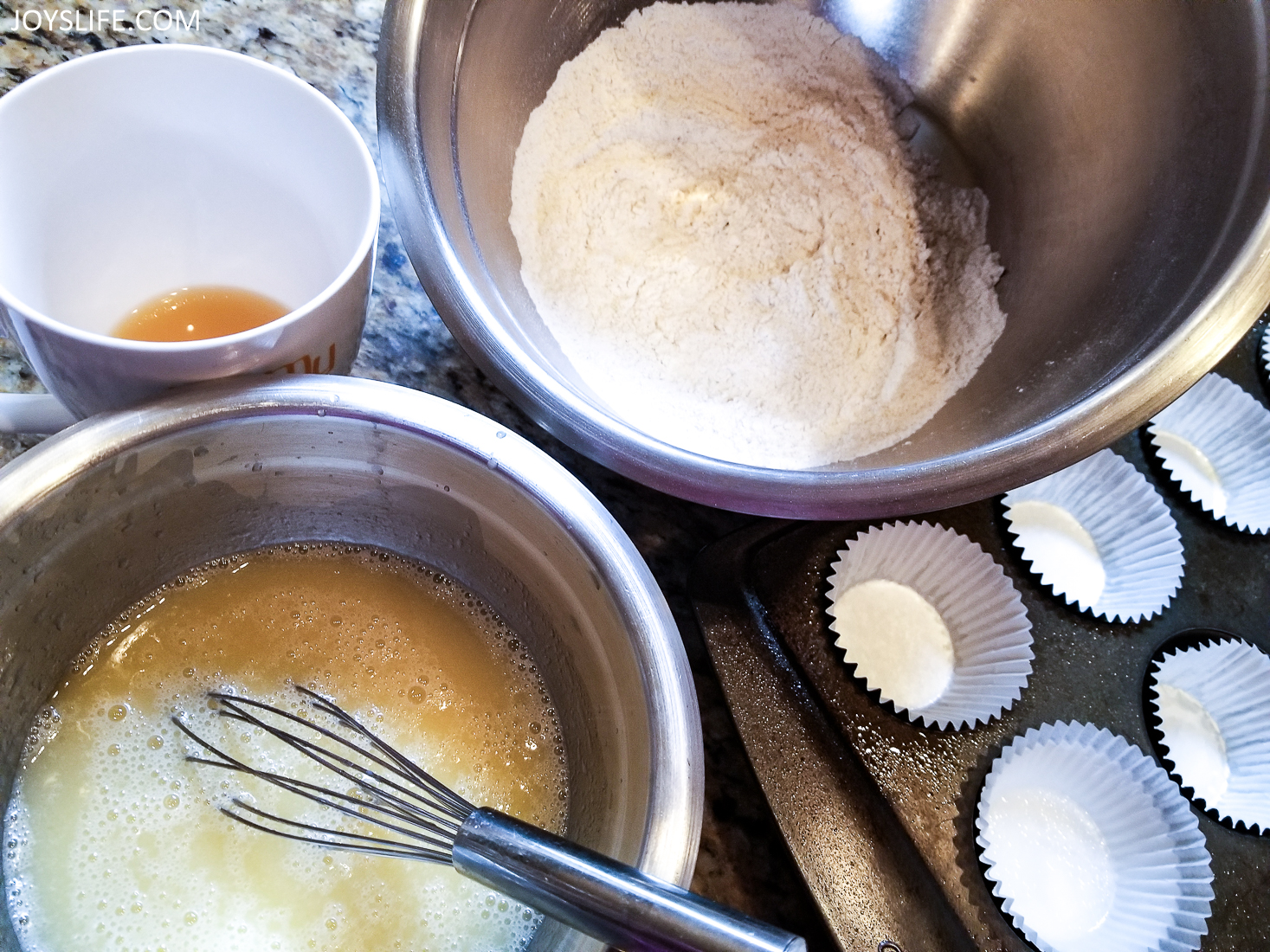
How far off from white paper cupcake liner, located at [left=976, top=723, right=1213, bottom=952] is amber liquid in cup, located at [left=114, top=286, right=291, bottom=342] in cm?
58

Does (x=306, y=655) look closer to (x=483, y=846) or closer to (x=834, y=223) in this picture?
(x=483, y=846)

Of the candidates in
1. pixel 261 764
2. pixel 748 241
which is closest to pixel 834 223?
pixel 748 241

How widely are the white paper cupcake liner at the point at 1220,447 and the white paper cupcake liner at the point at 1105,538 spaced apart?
0.05m

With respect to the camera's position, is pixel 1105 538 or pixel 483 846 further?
pixel 1105 538

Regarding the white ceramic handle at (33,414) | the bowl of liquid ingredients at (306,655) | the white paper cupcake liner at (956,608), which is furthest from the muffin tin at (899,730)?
the white ceramic handle at (33,414)

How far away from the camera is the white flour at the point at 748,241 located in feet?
2.20

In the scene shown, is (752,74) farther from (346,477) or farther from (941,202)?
(346,477)

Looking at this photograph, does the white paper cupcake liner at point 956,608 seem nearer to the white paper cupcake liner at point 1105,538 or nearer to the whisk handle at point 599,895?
the white paper cupcake liner at point 1105,538

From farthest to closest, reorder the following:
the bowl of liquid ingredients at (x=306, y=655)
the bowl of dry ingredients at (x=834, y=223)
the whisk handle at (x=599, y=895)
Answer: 1. the bowl of dry ingredients at (x=834, y=223)
2. the bowl of liquid ingredients at (x=306, y=655)
3. the whisk handle at (x=599, y=895)

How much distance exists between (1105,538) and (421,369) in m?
0.56

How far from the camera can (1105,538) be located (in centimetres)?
72

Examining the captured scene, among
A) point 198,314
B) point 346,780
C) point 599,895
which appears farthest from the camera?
point 198,314

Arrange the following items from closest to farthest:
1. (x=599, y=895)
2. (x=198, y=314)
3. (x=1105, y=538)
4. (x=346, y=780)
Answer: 1. (x=599, y=895)
2. (x=346, y=780)
3. (x=198, y=314)
4. (x=1105, y=538)

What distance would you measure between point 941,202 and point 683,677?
0.61m
